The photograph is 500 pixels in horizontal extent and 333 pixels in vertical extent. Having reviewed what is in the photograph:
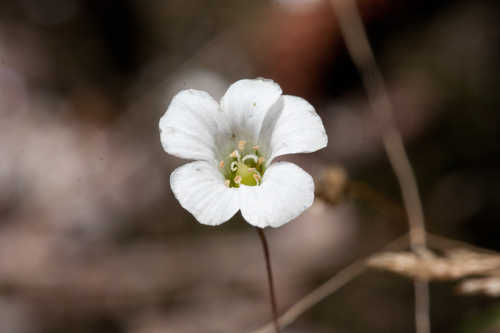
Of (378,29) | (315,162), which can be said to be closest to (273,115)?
(315,162)

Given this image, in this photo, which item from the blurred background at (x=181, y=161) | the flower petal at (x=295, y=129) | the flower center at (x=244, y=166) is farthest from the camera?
the blurred background at (x=181, y=161)

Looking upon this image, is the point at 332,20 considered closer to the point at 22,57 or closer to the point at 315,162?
the point at 315,162

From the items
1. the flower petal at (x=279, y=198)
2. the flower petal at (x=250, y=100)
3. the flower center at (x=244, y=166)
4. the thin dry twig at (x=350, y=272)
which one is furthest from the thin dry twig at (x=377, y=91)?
the flower petal at (x=279, y=198)

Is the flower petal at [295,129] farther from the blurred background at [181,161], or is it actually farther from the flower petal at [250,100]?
the blurred background at [181,161]

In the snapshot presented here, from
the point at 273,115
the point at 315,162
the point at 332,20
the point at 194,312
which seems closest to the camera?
the point at 273,115

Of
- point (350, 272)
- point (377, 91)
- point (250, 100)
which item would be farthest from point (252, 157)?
point (377, 91)

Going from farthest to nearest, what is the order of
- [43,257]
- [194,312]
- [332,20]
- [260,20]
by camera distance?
[260,20] → [332,20] → [43,257] → [194,312]

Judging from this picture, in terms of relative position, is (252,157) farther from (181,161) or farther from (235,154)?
(181,161)

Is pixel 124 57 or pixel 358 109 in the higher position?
pixel 124 57

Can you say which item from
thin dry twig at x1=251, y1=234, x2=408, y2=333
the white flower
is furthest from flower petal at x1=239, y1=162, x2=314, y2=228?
thin dry twig at x1=251, y1=234, x2=408, y2=333
